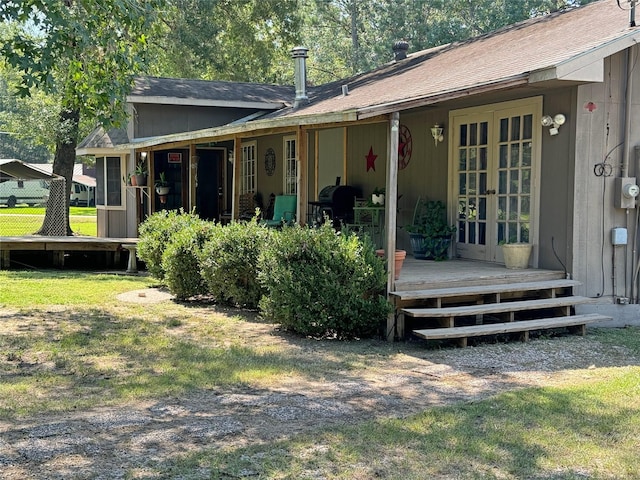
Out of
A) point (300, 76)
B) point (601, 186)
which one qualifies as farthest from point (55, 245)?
point (601, 186)

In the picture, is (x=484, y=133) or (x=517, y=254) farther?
(x=484, y=133)

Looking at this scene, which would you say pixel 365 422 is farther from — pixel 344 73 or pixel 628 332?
pixel 344 73

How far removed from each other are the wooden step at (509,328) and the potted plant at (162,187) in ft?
34.0

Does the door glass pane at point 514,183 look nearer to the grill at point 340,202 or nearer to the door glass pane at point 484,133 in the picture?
the door glass pane at point 484,133

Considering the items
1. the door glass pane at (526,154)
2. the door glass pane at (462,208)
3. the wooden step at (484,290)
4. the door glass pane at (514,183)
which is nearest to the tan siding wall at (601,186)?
the wooden step at (484,290)

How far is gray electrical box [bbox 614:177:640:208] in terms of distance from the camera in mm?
8031

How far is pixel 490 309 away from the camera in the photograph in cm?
748

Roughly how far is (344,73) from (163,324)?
3024 centimetres

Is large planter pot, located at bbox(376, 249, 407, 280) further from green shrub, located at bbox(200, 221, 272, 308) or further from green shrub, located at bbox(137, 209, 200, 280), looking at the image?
green shrub, located at bbox(137, 209, 200, 280)

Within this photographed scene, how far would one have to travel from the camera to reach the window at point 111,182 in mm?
17547

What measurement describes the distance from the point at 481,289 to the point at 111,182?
40.1 ft

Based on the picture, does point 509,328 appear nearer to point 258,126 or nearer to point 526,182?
point 526,182

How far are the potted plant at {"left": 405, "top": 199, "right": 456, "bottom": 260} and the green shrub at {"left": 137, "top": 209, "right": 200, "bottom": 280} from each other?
3.20 meters

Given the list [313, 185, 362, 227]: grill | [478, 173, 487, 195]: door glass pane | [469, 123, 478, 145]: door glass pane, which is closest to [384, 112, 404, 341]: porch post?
[478, 173, 487, 195]: door glass pane
